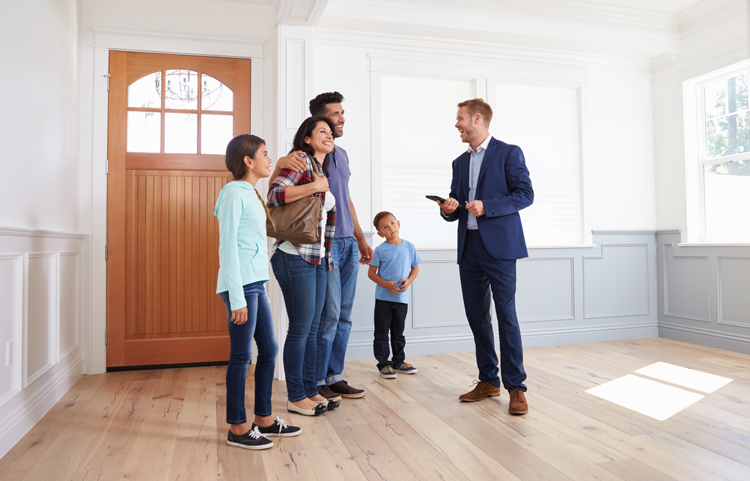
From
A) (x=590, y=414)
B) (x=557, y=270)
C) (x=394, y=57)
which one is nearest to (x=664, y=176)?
(x=557, y=270)

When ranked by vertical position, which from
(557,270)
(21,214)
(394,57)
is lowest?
(557,270)

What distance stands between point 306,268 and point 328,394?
0.78 meters

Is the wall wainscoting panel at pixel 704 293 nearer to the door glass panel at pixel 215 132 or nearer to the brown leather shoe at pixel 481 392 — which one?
the brown leather shoe at pixel 481 392

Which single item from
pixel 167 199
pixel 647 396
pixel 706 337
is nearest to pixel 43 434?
pixel 167 199

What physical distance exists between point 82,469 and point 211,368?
1695mm

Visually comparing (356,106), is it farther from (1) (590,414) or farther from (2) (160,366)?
(1) (590,414)

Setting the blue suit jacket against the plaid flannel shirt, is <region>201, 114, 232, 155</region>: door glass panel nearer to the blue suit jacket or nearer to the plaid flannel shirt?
the plaid flannel shirt

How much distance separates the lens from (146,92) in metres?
3.52

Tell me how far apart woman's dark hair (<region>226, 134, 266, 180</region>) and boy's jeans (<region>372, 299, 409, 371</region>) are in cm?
151

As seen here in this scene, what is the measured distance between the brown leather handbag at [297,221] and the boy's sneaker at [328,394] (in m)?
0.90

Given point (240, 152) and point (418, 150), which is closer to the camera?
point (240, 152)

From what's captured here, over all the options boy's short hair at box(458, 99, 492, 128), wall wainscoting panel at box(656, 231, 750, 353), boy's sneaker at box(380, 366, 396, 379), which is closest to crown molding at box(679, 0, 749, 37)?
wall wainscoting panel at box(656, 231, 750, 353)

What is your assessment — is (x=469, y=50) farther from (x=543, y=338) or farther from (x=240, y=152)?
(x=240, y=152)

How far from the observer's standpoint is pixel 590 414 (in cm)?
239
